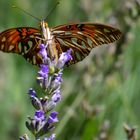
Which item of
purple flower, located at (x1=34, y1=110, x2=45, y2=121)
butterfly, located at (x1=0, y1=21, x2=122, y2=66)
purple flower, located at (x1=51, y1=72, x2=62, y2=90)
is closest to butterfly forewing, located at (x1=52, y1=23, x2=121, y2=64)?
butterfly, located at (x1=0, y1=21, x2=122, y2=66)

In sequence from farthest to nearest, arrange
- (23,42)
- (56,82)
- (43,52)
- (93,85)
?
1. (93,85)
2. (23,42)
3. (43,52)
4. (56,82)

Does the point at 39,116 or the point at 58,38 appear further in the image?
the point at 58,38

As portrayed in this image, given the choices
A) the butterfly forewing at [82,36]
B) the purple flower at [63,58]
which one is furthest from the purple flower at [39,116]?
the butterfly forewing at [82,36]

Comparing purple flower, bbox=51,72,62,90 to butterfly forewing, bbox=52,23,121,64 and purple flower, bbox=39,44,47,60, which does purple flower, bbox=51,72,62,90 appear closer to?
purple flower, bbox=39,44,47,60

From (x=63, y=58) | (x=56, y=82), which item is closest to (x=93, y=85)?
(x=63, y=58)

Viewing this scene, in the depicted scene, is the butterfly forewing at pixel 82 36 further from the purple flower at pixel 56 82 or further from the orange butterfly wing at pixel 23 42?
the purple flower at pixel 56 82

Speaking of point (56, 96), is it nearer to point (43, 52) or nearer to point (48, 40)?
point (43, 52)

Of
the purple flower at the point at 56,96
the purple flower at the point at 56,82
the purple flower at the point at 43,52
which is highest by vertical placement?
the purple flower at the point at 43,52

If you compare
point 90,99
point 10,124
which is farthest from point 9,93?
Answer: point 90,99
